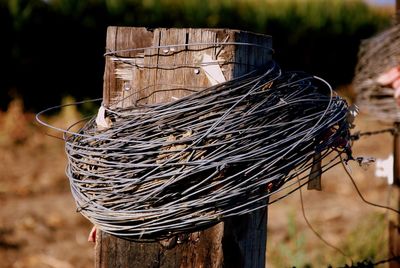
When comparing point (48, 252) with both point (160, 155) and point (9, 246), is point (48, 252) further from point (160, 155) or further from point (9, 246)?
point (160, 155)

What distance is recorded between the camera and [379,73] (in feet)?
11.7

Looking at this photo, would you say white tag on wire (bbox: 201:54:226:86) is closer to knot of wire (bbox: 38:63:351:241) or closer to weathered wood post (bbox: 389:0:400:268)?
knot of wire (bbox: 38:63:351:241)

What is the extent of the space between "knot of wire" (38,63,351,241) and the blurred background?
6.87 feet

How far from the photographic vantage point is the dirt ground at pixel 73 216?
460 centimetres

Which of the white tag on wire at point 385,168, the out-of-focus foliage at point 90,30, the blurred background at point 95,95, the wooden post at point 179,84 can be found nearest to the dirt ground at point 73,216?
the blurred background at point 95,95

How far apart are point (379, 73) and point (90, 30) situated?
7.19 m

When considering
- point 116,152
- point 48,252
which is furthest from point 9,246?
point 116,152

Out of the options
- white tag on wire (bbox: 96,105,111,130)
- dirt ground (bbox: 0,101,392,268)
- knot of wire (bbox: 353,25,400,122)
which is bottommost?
dirt ground (bbox: 0,101,392,268)

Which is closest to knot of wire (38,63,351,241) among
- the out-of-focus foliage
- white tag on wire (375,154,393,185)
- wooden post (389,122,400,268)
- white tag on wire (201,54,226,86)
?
white tag on wire (201,54,226,86)

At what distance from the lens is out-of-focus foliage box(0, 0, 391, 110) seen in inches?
379

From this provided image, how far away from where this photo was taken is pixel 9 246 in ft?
18.4

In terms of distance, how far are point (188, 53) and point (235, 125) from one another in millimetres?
245

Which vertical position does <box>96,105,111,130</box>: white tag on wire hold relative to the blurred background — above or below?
above

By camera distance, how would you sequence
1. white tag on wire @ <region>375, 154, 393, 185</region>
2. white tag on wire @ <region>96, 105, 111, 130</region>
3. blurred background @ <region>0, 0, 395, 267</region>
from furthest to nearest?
blurred background @ <region>0, 0, 395, 267</region>
white tag on wire @ <region>375, 154, 393, 185</region>
white tag on wire @ <region>96, 105, 111, 130</region>
